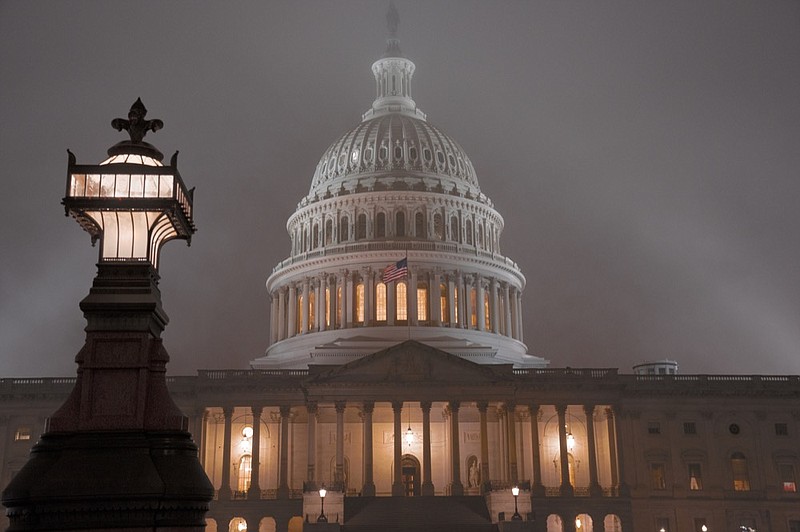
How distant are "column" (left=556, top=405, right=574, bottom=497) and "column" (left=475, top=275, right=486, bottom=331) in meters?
19.5

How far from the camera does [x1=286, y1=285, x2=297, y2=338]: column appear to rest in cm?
9731

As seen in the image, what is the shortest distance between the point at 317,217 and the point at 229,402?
31.6 meters

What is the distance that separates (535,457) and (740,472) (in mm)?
18933

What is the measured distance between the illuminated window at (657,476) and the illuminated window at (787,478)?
1025 centimetres

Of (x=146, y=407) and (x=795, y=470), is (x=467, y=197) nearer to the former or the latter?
(x=795, y=470)

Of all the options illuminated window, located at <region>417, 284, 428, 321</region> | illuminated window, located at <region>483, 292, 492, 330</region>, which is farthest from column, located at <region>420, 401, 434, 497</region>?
illuminated window, located at <region>483, 292, 492, 330</region>

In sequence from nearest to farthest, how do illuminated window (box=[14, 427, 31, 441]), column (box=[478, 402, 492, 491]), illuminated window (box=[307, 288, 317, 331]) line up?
column (box=[478, 402, 492, 491])
illuminated window (box=[14, 427, 31, 441])
illuminated window (box=[307, 288, 317, 331])

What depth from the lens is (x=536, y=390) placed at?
76.7m

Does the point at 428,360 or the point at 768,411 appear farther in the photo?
the point at 768,411

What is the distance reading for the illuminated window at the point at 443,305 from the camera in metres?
94.1

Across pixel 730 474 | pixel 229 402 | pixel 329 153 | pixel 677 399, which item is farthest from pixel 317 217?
pixel 730 474

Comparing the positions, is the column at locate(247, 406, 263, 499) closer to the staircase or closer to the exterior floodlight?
the staircase

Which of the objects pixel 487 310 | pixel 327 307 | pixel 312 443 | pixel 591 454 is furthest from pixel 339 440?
pixel 487 310

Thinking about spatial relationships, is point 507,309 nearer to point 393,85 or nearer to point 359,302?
point 359,302
